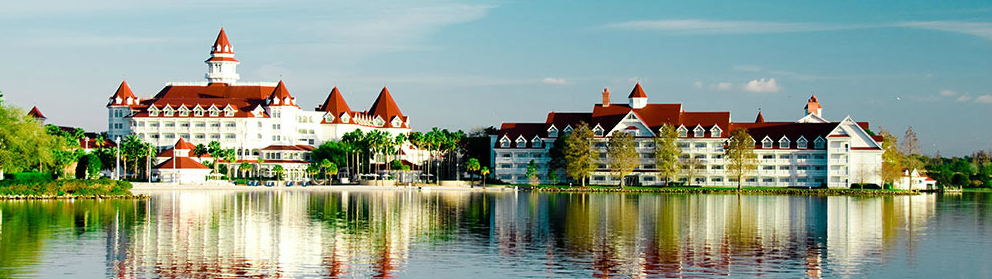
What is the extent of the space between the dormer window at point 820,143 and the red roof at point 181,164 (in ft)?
212

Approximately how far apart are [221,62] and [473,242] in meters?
107

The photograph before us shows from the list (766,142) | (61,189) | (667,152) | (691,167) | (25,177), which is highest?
(766,142)

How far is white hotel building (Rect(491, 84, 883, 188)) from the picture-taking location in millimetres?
111562

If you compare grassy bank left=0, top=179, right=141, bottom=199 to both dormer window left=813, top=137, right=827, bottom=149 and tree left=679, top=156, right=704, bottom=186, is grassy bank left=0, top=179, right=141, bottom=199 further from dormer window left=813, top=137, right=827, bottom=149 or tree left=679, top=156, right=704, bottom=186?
dormer window left=813, top=137, right=827, bottom=149

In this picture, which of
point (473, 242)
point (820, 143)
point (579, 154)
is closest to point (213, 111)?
point (579, 154)

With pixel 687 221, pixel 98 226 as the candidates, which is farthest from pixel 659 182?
pixel 98 226

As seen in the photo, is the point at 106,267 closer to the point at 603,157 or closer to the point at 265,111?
the point at 603,157

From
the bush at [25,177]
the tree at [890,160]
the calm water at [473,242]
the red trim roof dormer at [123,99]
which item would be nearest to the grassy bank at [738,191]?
the tree at [890,160]

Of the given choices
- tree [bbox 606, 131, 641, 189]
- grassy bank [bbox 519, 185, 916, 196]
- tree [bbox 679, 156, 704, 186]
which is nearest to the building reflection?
grassy bank [bbox 519, 185, 916, 196]

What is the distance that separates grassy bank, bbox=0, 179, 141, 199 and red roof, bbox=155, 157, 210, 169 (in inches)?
1283

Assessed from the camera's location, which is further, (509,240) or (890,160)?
(890,160)

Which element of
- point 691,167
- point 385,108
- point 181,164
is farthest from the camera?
point 385,108

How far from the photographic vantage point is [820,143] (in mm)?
112562

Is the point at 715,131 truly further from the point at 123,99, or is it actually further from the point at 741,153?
the point at 123,99
